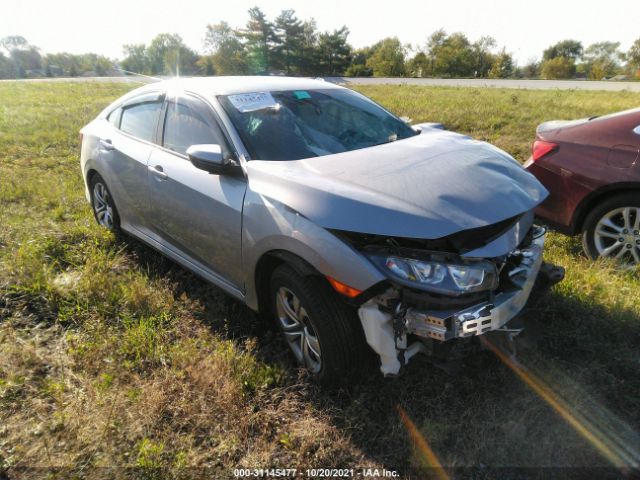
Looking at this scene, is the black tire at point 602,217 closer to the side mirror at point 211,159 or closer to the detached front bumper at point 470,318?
the detached front bumper at point 470,318

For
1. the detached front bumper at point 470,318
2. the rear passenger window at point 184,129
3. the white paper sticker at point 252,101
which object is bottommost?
the detached front bumper at point 470,318

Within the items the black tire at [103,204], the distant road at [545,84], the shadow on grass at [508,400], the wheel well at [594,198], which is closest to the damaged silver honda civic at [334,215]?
the shadow on grass at [508,400]

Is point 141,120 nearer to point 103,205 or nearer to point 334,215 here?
point 103,205

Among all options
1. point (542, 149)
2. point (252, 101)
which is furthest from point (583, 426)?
point (252, 101)

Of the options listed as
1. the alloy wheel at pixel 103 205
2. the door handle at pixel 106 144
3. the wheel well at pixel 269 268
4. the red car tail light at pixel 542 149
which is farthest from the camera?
the alloy wheel at pixel 103 205

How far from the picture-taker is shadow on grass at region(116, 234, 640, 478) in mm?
2062

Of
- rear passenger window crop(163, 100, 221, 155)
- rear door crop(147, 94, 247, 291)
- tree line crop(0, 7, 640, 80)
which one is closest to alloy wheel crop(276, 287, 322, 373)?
rear door crop(147, 94, 247, 291)

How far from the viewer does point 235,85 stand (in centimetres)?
320

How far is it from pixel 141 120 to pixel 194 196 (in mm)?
1276

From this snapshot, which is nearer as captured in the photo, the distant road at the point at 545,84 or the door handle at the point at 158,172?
the door handle at the point at 158,172

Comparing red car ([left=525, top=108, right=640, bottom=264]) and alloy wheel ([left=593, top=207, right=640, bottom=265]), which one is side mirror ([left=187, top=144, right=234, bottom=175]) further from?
alloy wheel ([left=593, top=207, right=640, bottom=265])

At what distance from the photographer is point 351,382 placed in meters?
2.34

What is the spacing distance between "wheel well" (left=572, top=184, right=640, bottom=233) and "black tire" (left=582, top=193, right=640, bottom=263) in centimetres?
3

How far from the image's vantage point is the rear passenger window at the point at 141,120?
346cm
